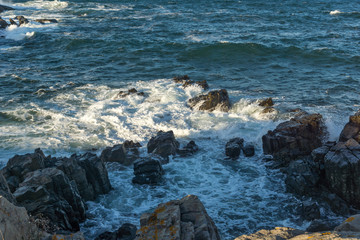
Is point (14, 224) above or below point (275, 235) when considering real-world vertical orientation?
above

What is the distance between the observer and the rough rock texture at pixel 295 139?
14953mm

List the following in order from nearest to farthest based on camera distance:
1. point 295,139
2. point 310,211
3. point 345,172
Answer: point 310,211 → point 345,172 → point 295,139

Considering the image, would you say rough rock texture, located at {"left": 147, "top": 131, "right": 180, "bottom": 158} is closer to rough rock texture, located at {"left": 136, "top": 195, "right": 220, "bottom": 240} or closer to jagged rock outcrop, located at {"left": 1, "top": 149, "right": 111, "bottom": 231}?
jagged rock outcrop, located at {"left": 1, "top": 149, "right": 111, "bottom": 231}

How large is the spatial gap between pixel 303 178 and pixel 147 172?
570cm

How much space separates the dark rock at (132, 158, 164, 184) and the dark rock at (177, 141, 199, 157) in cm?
217

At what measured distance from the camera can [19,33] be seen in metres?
45.3

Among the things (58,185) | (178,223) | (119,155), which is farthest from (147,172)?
(178,223)

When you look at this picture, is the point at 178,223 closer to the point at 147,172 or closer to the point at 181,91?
the point at 147,172

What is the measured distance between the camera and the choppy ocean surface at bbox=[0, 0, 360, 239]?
13.2 m

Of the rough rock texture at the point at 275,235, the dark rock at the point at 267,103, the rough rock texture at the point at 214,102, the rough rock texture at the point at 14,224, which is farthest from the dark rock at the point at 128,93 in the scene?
the rough rock texture at the point at 275,235

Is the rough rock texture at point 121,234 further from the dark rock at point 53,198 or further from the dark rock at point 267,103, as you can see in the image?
the dark rock at point 267,103

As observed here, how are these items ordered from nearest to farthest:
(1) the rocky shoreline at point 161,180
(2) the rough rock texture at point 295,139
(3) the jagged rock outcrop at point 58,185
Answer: (1) the rocky shoreline at point 161,180, (3) the jagged rock outcrop at point 58,185, (2) the rough rock texture at point 295,139

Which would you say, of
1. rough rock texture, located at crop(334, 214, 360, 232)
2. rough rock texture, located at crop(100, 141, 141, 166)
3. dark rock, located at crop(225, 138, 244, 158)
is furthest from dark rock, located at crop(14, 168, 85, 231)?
rough rock texture, located at crop(334, 214, 360, 232)

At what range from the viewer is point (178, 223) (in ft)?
25.3
